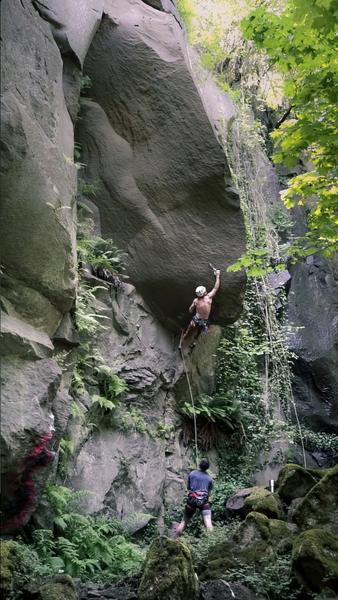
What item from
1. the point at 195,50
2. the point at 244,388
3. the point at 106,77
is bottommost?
the point at 244,388

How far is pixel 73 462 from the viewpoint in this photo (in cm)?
837

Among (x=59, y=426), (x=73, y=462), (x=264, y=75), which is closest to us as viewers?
(x=59, y=426)

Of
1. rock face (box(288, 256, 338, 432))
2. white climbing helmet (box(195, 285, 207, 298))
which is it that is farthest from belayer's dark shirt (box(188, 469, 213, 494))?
rock face (box(288, 256, 338, 432))

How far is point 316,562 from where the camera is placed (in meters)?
5.82

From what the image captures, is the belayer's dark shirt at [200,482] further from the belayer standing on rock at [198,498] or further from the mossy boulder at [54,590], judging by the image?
the mossy boulder at [54,590]

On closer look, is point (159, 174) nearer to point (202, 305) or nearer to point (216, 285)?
point (216, 285)

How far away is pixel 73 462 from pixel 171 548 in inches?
122

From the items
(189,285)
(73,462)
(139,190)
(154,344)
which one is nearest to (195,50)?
A: (139,190)

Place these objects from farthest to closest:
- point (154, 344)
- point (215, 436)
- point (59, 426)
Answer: point (215, 436), point (154, 344), point (59, 426)

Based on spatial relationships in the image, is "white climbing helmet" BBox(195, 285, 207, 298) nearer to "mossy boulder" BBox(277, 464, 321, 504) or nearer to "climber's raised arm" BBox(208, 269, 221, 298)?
"climber's raised arm" BBox(208, 269, 221, 298)

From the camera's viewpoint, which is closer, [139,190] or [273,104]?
[139,190]

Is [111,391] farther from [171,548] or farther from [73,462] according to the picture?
[171,548]

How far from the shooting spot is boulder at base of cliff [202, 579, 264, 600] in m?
5.63

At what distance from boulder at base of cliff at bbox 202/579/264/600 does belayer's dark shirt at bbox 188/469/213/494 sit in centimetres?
291
